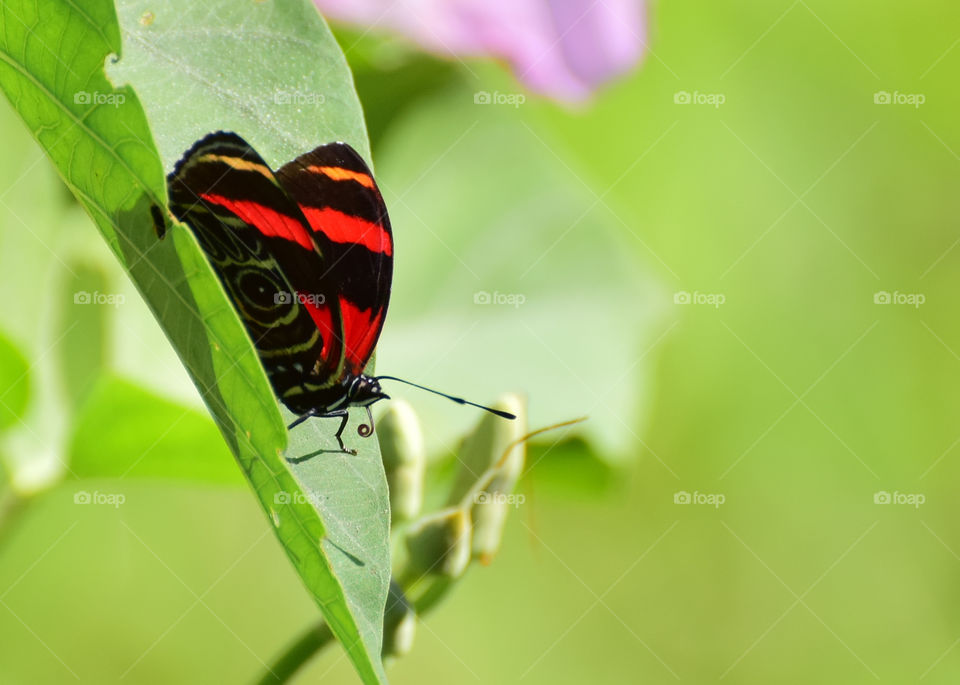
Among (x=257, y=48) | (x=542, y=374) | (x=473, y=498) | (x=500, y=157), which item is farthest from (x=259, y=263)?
(x=500, y=157)

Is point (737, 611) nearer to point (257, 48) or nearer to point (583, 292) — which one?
point (583, 292)

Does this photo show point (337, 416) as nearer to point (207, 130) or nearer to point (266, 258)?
point (266, 258)

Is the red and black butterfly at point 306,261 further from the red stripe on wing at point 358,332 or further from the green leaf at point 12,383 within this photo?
the green leaf at point 12,383

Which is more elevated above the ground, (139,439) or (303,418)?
(303,418)

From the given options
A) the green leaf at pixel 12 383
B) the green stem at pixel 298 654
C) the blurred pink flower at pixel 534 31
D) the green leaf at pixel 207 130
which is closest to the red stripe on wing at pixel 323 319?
the green leaf at pixel 207 130

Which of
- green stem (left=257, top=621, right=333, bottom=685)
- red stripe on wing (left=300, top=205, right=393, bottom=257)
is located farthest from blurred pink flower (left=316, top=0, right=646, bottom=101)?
green stem (left=257, top=621, right=333, bottom=685)

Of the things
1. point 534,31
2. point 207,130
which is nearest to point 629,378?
point 534,31
